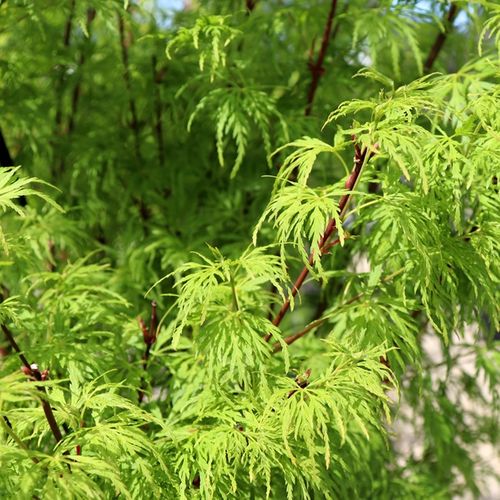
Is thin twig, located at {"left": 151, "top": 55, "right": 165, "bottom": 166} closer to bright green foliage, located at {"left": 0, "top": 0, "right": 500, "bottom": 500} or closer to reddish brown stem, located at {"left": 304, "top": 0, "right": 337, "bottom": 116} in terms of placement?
bright green foliage, located at {"left": 0, "top": 0, "right": 500, "bottom": 500}

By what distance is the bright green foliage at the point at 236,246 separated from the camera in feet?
2.83

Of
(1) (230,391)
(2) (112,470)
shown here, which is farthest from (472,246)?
(2) (112,470)

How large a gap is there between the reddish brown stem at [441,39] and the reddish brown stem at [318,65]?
24 centimetres

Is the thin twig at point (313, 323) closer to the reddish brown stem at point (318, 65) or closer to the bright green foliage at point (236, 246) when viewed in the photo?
the bright green foliage at point (236, 246)

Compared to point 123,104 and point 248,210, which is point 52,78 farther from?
point 248,210

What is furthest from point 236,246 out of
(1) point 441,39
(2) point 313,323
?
(1) point 441,39

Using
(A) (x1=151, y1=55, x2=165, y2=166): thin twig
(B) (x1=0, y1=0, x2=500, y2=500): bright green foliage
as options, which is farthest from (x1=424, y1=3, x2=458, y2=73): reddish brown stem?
(A) (x1=151, y1=55, x2=165, y2=166): thin twig

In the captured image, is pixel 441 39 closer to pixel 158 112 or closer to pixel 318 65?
pixel 318 65

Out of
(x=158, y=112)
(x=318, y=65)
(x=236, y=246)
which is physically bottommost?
(x=236, y=246)

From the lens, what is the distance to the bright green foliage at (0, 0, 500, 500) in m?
0.86

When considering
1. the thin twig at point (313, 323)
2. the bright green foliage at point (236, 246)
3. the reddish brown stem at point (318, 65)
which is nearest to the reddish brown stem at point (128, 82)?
the bright green foliage at point (236, 246)

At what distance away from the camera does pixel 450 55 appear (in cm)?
172

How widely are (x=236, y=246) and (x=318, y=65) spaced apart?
1.14 feet

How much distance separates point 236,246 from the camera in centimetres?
131
